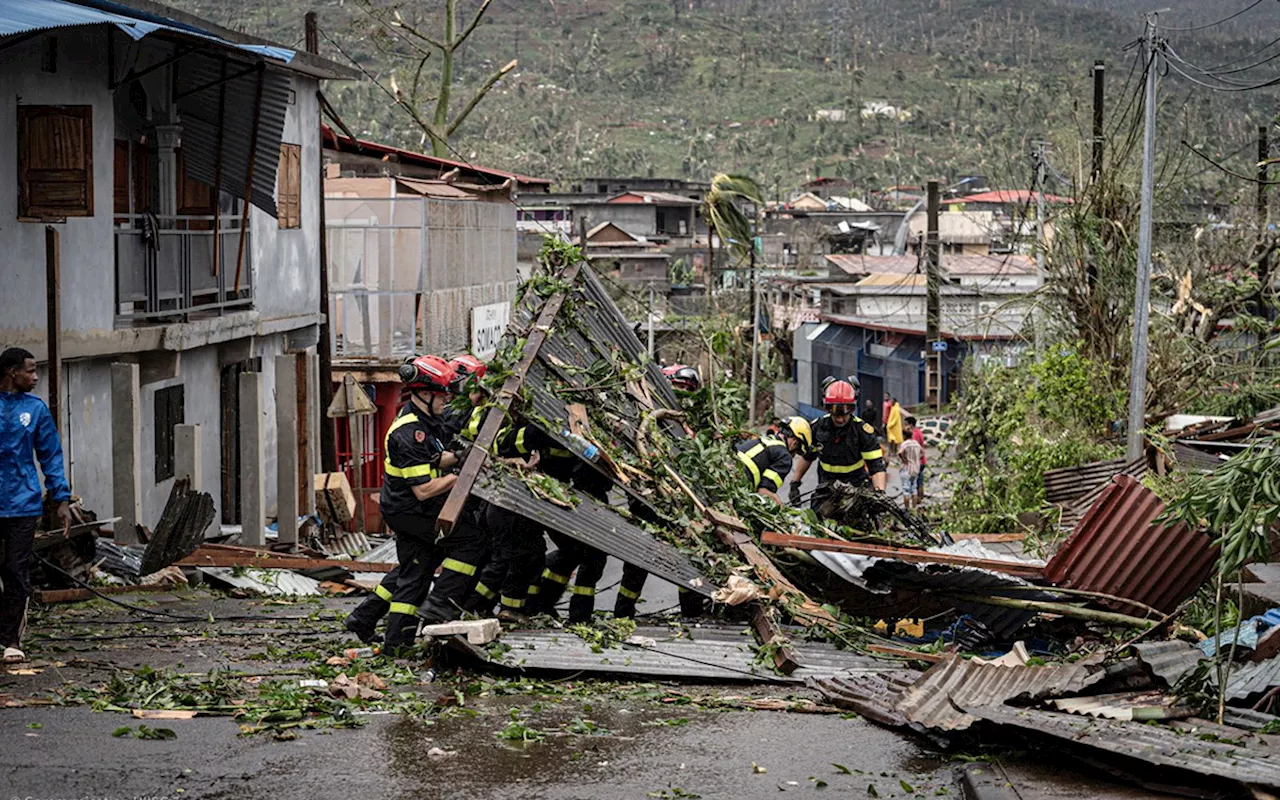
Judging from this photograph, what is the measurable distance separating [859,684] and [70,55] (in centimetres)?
1004

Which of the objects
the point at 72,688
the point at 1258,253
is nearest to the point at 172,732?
the point at 72,688

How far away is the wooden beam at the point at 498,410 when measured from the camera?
8.45m

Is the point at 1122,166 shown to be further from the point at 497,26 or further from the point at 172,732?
the point at 497,26

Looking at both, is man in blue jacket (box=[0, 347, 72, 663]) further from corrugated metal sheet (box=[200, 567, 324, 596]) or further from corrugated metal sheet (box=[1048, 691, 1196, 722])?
corrugated metal sheet (box=[1048, 691, 1196, 722])

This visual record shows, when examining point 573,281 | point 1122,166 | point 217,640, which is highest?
point 1122,166

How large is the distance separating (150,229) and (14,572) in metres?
8.28

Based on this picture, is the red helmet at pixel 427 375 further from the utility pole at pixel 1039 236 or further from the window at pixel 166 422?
the utility pole at pixel 1039 236

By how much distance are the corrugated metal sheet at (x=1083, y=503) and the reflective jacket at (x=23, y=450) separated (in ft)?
26.3

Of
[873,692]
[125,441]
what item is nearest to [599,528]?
[873,692]

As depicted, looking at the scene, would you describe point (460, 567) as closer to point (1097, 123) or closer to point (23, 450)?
point (23, 450)

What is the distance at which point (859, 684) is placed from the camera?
7812mm

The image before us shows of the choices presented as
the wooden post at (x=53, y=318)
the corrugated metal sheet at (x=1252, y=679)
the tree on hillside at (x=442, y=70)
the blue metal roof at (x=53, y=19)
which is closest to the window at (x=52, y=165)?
the wooden post at (x=53, y=318)

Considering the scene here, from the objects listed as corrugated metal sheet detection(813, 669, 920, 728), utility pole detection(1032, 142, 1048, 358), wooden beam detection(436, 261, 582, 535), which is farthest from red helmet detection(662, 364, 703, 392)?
utility pole detection(1032, 142, 1048, 358)

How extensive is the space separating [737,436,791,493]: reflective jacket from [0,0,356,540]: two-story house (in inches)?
217
